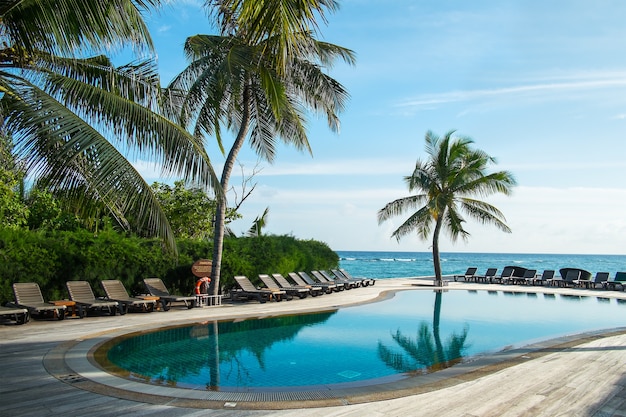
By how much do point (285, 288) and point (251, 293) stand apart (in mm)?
1375

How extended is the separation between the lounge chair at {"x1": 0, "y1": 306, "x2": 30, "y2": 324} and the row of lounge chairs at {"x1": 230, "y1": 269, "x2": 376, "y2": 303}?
6058 mm

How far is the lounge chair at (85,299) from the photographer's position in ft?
34.6

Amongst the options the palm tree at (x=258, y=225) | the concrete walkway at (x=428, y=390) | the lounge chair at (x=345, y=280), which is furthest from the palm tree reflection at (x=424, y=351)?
the palm tree at (x=258, y=225)

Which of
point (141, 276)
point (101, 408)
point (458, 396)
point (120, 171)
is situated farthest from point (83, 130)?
point (141, 276)

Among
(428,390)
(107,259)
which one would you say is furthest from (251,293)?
(428,390)

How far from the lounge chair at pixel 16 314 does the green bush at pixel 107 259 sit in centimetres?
73

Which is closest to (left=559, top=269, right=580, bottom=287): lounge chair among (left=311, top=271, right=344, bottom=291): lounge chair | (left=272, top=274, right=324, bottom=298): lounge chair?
(left=311, top=271, right=344, bottom=291): lounge chair

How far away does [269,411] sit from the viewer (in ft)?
15.4

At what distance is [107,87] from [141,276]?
275 inches

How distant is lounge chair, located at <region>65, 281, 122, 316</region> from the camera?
1053 centimetres

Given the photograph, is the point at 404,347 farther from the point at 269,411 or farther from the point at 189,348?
the point at 269,411

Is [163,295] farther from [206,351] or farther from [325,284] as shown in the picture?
[325,284]

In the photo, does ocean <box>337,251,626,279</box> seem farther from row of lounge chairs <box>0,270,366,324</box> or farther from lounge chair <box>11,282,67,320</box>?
lounge chair <box>11,282,67,320</box>

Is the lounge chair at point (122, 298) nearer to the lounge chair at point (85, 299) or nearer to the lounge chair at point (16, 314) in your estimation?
the lounge chair at point (85, 299)
